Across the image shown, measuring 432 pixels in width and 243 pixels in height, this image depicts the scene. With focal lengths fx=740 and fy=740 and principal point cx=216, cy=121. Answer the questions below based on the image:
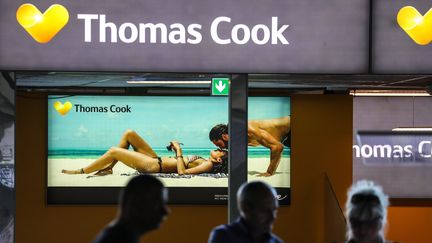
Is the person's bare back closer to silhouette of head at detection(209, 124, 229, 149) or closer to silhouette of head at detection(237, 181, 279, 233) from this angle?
silhouette of head at detection(209, 124, 229, 149)

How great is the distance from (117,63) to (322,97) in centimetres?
601

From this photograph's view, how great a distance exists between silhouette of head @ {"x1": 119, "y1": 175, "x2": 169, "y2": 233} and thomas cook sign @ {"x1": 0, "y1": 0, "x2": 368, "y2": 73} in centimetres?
281

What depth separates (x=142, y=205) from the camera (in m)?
2.87

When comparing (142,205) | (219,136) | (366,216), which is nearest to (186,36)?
→ (366,216)

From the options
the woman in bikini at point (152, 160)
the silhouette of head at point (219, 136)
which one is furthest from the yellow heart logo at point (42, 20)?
the silhouette of head at point (219, 136)

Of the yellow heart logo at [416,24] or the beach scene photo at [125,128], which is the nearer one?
the yellow heart logo at [416,24]

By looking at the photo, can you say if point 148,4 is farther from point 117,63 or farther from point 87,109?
point 87,109

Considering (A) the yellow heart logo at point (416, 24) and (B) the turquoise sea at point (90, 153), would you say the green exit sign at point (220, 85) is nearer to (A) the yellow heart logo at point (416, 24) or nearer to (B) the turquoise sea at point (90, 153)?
(A) the yellow heart logo at point (416, 24)

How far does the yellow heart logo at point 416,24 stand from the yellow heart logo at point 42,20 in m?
2.60

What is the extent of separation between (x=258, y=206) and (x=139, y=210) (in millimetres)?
1109

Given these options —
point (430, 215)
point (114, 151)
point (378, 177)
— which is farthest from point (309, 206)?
point (114, 151)

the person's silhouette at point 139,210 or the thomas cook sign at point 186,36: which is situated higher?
the thomas cook sign at point 186,36

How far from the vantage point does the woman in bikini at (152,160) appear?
11.0 m

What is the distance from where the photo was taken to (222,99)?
11.0m
